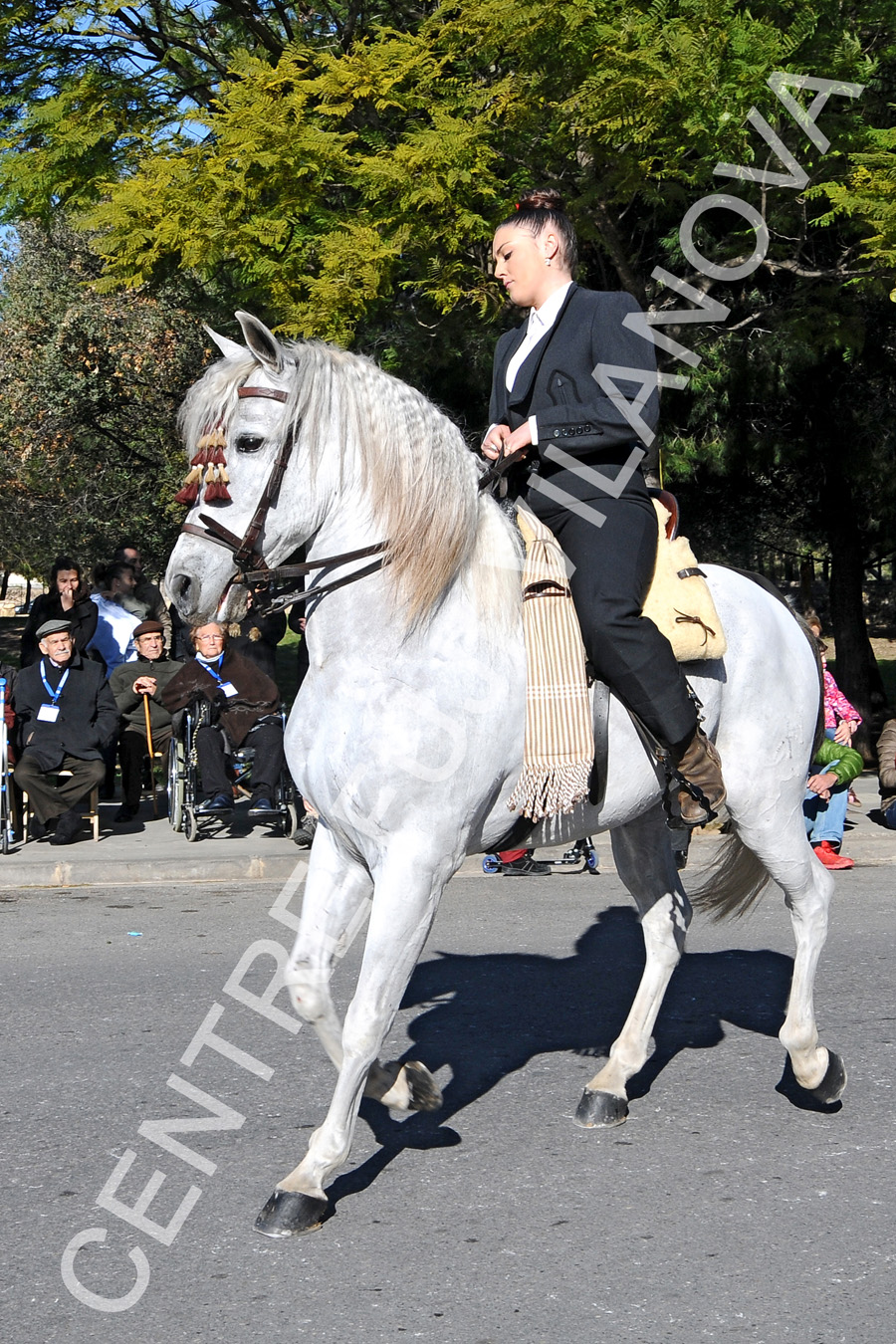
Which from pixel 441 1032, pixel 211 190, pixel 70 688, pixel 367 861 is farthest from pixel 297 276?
pixel 367 861

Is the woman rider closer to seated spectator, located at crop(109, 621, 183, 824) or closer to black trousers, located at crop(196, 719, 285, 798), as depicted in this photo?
black trousers, located at crop(196, 719, 285, 798)

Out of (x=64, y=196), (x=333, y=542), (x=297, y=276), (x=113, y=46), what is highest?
(x=113, y=46)

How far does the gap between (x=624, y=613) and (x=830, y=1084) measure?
1.79 meters

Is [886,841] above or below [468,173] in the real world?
below

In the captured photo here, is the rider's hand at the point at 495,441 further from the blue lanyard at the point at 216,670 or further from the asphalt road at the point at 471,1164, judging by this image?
the blue lanyard at the point at 216,670

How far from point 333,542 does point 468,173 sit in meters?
7.01

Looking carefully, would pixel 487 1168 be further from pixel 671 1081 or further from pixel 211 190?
pixel 211 190

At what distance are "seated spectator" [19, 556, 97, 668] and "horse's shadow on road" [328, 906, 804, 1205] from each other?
6447 mm

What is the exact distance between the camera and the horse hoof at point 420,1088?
4.54m

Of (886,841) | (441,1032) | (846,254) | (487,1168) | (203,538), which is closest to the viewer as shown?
(203,538)

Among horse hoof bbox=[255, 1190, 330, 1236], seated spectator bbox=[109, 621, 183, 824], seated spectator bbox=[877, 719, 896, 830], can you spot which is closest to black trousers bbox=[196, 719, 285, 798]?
seated spectator bbox=[109, 621, 183, 824]

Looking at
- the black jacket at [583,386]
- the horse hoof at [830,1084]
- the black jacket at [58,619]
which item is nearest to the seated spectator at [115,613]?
the black jacket at [58,619]

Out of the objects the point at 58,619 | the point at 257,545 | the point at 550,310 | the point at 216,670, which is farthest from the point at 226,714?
the point at 257,545

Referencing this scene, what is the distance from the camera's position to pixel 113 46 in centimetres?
1327
